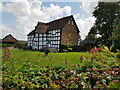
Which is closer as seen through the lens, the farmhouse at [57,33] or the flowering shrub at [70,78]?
the flowering shrub at [70,78]

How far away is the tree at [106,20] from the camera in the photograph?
14117mm

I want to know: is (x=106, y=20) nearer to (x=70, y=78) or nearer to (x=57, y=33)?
(x=57, y=33)

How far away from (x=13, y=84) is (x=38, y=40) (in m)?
16.2

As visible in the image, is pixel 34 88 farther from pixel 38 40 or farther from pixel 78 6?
pixel 38 40

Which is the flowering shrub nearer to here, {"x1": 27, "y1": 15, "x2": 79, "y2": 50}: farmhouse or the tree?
the tree

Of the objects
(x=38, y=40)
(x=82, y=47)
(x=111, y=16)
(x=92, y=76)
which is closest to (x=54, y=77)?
(x=92, y=76)

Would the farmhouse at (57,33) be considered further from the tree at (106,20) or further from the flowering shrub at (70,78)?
the flowering shrub at (70,78)

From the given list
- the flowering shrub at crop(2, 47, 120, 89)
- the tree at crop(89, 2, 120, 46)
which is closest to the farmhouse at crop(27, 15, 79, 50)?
the tree at crop(89, 2, 120, 46)

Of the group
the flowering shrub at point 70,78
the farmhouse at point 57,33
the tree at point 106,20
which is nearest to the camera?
the flowering shrub at point 70,78

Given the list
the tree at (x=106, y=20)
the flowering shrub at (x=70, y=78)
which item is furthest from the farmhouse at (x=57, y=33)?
the flowering shrub at (x=70, y=78)

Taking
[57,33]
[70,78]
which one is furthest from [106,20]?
[70,78]

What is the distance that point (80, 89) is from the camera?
2023 mm

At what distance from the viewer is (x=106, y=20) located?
1470 centimetres

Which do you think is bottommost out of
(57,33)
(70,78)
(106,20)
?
(70,78)
